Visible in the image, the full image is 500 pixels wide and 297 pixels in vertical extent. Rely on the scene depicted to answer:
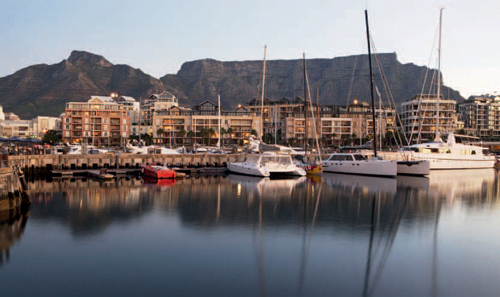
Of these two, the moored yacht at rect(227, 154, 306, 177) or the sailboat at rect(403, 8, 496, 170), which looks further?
the sailboat at rect(403, 8, 496, 170)

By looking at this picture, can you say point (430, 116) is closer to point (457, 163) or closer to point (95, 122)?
point (457, 163)

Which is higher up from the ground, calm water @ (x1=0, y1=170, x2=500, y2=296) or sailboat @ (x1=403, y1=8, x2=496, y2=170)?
sailboat @ (x1=403, y1=8, x2=496, y2=170)

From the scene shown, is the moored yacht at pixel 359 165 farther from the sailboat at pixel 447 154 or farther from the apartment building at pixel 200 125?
the apartment building at pixel 200 125

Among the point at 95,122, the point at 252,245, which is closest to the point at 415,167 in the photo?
the point at 252,245

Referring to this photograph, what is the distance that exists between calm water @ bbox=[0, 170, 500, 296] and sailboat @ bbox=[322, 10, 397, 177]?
706 inches

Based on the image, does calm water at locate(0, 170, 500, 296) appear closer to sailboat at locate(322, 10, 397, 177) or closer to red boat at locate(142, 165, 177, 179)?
red boat at locate(142, 165, 177, 179)

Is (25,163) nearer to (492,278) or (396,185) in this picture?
(396,185)

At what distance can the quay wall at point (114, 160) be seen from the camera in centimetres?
6738

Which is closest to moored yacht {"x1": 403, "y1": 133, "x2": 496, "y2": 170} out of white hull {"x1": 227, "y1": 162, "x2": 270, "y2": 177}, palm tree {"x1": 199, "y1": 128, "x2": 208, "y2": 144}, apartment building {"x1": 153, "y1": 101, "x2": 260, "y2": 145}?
white hull {"x1": 227, "y1": 162, "x2": 270, "y2": 177}

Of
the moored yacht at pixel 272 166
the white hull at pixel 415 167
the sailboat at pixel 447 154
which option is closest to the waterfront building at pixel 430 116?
the sailboat at pixel 447 154

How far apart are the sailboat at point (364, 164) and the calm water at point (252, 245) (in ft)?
58.8

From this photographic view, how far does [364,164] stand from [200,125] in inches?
4242

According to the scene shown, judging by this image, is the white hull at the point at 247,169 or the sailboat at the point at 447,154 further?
the sailboat at the point at 447,154

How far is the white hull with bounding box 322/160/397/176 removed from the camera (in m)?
63.6
